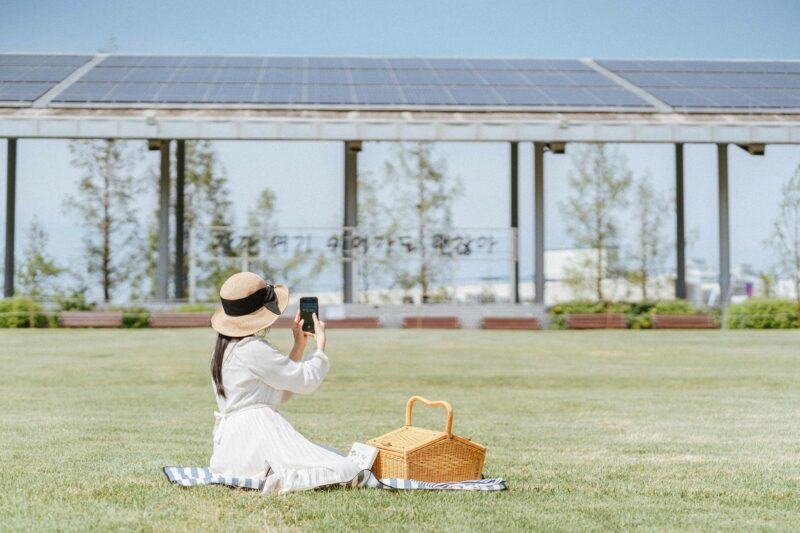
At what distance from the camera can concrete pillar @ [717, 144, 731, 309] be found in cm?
3394

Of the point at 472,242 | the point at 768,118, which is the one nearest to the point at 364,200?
the point at 472,242

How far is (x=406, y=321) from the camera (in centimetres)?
3219

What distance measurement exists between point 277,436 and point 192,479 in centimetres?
87

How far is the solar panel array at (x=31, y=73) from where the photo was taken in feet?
105

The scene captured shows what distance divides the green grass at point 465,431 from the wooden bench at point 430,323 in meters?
7.11

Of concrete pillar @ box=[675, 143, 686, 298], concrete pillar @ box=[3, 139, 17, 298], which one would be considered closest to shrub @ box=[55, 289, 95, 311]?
concrete pillar @ box=[3, 139, 17, 298]

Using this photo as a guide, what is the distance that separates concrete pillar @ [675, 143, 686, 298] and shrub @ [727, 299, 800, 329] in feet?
12.2

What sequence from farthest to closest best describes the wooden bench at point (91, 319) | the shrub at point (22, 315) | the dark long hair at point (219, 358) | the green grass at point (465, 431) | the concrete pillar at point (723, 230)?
the concrete pillar at point (723, 230)
the wooden bench at point (91, 319)
the shrub at point (22, 315)
the dark long hair at point (219, 358)
the green grass at point (465, 431)

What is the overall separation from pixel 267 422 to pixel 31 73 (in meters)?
31.4

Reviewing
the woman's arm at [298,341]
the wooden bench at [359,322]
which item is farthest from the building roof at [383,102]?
the woman's arm at [298,341]

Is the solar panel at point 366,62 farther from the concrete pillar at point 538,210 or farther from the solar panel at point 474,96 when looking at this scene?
the concrete pillar at point 538,210

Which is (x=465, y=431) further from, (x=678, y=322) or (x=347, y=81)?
(x=347, y=81)

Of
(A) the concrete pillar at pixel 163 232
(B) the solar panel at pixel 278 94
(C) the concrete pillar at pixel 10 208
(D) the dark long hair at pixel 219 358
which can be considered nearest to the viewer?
(D) the dark long hair at pixel 219 358

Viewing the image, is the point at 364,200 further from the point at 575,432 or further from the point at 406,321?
the point at 575,432
